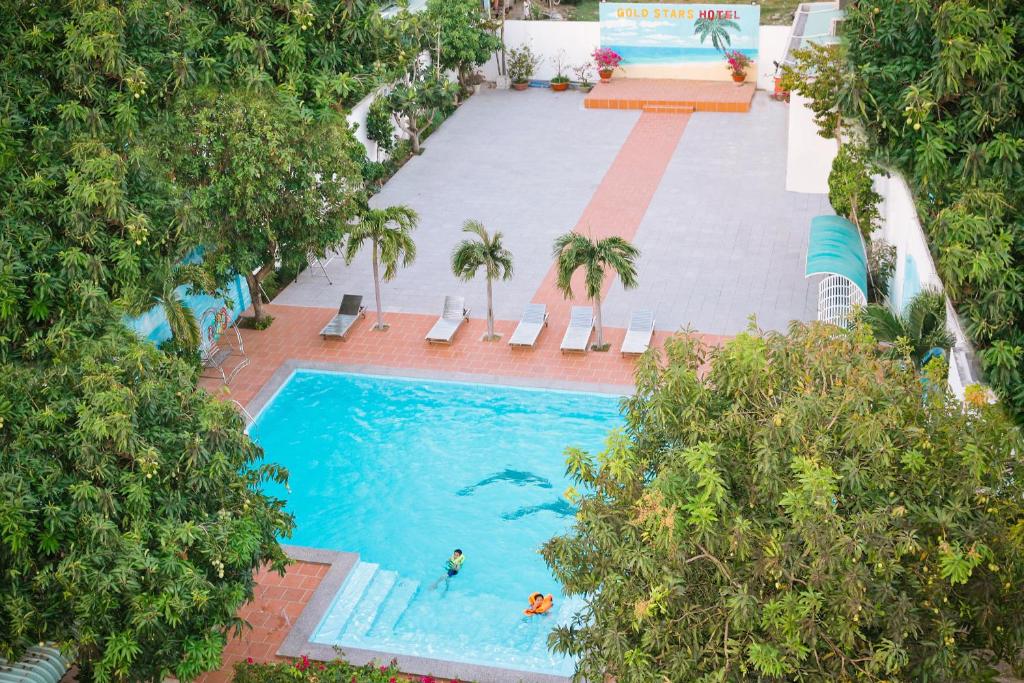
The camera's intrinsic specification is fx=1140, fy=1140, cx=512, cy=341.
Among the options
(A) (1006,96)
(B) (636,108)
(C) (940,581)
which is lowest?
(B) (636,108)

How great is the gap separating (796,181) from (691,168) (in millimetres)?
4957

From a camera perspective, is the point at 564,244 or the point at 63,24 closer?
the point at 63,24

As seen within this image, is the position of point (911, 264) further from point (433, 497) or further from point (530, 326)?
point (433, 497)

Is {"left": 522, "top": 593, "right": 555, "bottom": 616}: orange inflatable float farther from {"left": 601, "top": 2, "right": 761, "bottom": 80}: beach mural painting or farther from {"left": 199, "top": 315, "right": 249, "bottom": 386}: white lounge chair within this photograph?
{"left": 601, "top": 2, "right": 761, "bottom": 80}: beach mural painting

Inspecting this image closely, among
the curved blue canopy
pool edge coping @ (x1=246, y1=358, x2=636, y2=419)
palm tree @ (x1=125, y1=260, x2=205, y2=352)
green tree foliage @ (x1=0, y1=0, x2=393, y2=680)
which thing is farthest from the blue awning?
the curved blue canopy

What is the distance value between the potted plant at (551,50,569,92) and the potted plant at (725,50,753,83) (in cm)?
531

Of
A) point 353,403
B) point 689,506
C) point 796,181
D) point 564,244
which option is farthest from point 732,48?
point 689,506

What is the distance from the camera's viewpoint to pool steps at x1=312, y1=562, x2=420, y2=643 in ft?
52.1

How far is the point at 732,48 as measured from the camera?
35969 mm

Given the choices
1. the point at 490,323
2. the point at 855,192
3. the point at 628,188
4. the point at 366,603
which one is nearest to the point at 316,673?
the point at 366,603

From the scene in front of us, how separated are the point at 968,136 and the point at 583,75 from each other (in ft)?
79.7

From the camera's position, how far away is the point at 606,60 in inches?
1457

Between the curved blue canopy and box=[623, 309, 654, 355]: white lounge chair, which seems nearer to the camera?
the curved blue canopy

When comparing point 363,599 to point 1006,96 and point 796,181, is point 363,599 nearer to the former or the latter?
point 1006,96
